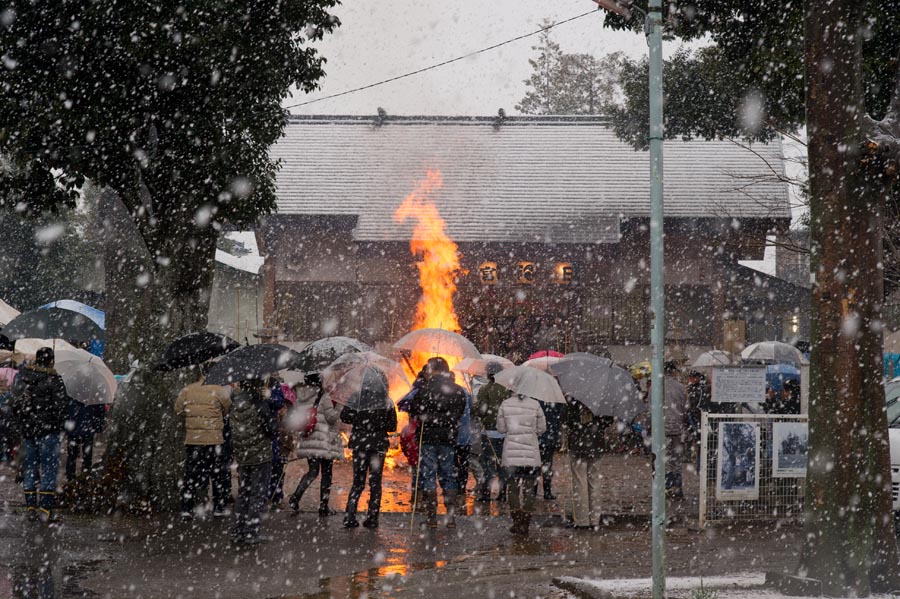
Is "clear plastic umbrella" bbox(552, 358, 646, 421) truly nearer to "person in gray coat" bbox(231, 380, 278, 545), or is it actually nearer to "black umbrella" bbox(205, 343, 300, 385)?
"black umbrella" bbox(205, 343, 300, 385)

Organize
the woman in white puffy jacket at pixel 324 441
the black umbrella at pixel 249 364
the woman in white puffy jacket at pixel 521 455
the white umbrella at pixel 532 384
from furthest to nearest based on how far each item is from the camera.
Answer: the woman in white puffy jacket at pixel 324 441 → the white umbrella at pixel 532 384 → the woman in white puffy jacket at pixel 521 455 → the black umbrella at pixel 249 364

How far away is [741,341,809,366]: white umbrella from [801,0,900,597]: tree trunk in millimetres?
14841

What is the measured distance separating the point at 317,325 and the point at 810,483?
19.7m

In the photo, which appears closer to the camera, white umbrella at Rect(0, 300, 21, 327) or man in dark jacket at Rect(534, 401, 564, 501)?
man in dark jacket at Rect(534, 401, 564, 501)

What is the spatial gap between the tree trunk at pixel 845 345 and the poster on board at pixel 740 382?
5.15m

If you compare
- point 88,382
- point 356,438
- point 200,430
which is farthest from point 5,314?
point 356,438

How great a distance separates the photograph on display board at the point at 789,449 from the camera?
12297 mm

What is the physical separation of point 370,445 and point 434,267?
1521cm

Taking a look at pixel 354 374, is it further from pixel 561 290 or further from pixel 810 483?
pixel 561 290

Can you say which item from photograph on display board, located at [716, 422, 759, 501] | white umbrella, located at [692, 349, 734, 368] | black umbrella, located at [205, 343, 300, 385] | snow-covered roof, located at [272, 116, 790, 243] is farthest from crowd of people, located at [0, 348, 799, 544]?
snow-covered roof, located at [272, 116, 790, 243]

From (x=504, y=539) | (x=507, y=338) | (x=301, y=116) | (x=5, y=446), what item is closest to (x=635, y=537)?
(x=504, y=539)

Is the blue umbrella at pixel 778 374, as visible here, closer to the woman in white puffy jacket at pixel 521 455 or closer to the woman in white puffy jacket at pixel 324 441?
the woman in white puffy jacket at pixel 521 455

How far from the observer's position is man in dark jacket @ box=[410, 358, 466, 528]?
1159 cm

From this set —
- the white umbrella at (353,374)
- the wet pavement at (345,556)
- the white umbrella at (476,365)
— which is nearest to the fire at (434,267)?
the white umbrella at (476,365)
